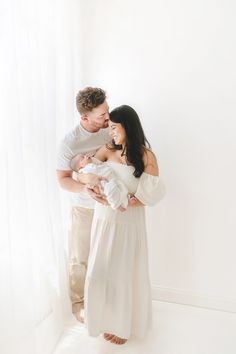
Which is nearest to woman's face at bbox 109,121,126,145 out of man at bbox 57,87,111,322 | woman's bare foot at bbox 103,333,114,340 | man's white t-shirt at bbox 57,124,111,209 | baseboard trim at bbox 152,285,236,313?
man at bbox 57,87,111,322

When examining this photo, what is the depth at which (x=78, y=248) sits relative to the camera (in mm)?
2264

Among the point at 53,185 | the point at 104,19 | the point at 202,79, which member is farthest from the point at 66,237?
the point at 104,19

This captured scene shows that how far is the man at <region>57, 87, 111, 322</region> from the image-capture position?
6.18 ft

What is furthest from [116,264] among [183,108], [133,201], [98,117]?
[183,108]

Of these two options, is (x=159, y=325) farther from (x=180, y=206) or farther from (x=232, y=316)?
Result: (x=180, y=206)

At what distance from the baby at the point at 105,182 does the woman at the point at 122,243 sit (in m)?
0.06

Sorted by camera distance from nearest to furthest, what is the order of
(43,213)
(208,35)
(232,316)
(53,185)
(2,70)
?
(2,70) < (43,213) < (53,185) < (208,35) < (232,316)

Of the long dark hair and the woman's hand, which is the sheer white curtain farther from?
the long dark hair

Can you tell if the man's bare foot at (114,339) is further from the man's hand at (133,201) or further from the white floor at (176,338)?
the man's hand at (133,201)

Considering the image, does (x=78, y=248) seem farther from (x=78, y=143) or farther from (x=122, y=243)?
(x=78, y=143)

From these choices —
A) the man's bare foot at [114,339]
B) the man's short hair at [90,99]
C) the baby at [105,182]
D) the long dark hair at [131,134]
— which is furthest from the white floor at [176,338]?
the man's short hair at [90,99]

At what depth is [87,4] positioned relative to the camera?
8.00ft

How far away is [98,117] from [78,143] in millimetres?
212

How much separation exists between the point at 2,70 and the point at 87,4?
125 cm
